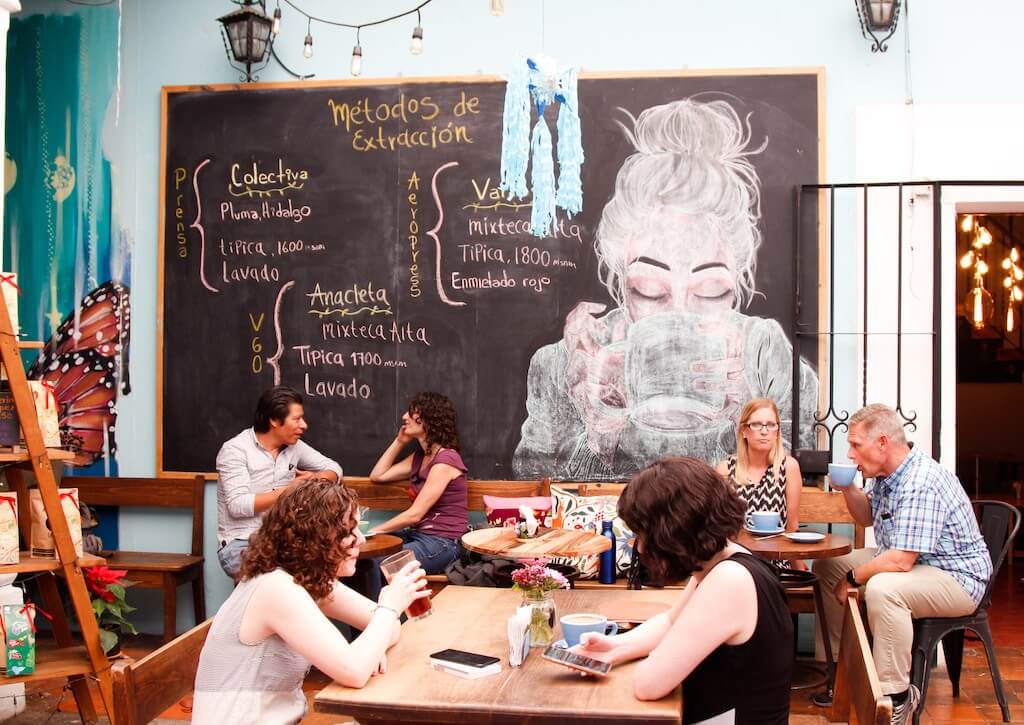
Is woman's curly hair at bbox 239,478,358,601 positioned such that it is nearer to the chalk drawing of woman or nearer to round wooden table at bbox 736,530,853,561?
round wooden table at bbox 736,530,853,561

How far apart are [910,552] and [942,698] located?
1.04 meters

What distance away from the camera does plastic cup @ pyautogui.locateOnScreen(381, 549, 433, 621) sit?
2.77m

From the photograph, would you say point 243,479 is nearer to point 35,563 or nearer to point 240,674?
point 35,563

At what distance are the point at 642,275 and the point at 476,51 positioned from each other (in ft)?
4.79

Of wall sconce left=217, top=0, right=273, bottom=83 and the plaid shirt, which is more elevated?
wall sconce left=217, top=0, right=273, bottom=83

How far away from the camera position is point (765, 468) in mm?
5043

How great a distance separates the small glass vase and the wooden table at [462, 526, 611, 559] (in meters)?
1.42

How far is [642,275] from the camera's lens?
549 centimetres

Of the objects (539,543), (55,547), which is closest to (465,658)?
(539,543)

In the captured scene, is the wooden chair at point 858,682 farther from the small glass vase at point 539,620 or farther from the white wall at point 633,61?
the white wall at point 633,61

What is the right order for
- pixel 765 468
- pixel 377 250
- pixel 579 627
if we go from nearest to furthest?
pixel 579 627
pixel 765 468
pixel 377 250

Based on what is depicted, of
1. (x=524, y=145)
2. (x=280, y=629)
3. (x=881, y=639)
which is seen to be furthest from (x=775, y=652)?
(x=524, y=145)

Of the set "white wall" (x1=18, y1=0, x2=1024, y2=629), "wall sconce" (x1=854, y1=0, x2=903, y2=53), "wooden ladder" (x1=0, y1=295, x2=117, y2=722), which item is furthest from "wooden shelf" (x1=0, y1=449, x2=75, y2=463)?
"wall sconce" (x1=854, y1=0, x2=903, y2=53)

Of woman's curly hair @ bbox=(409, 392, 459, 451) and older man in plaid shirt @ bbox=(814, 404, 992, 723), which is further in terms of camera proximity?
woman's curly hair @ bbox=(409, 392, 459, 451)
